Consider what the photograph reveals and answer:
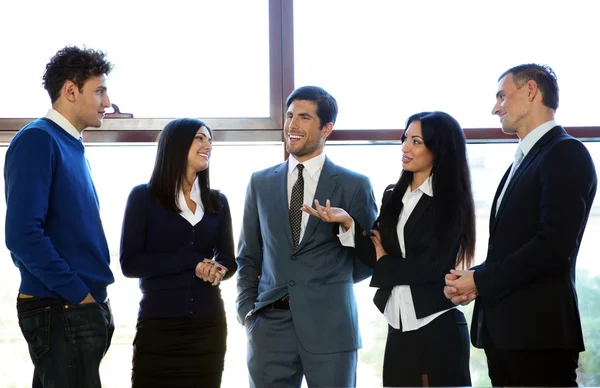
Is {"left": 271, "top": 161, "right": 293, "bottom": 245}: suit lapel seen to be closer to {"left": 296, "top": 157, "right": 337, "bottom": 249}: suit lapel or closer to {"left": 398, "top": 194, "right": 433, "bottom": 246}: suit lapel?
{"left": 296, "top": 157, "right": 337, "bottom": 249}: suit lapel

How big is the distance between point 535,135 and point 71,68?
177 cm

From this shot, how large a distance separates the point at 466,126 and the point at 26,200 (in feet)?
7.15

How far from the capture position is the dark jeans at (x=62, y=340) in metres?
2.29

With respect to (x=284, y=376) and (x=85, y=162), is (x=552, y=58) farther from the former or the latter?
(x=85, y=162)

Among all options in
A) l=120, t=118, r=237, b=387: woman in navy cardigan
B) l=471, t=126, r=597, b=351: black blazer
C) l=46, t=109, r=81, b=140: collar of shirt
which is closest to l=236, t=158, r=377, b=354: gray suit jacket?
l=120, t=118, r=237, b=387: woman in navy cardigan

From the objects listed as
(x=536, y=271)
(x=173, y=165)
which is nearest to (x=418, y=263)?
(x=536, y=271)

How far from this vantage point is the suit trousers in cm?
267

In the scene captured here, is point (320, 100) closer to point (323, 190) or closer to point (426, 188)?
point (323, 190)

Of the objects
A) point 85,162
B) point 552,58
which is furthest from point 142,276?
point 552,58

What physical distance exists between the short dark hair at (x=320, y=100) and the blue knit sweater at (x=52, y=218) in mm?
1011

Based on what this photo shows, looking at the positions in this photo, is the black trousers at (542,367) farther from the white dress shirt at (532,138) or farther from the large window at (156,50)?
the large window at (156,50)

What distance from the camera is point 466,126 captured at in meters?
3.48

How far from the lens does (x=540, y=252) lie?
2273 mm

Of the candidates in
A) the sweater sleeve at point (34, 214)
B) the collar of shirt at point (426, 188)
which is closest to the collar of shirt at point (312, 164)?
the collar of shirt at point (426, 188)
